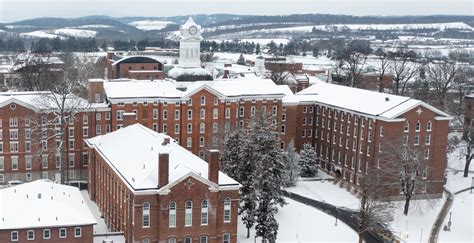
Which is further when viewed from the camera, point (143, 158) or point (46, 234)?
point (143, 158)

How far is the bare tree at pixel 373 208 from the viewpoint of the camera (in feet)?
183

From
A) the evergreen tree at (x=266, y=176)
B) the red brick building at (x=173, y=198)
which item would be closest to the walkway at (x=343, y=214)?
the evergreen tree at (x=266, y=176)

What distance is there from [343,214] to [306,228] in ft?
22.6

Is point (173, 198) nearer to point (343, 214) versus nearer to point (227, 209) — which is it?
point (227, 209)

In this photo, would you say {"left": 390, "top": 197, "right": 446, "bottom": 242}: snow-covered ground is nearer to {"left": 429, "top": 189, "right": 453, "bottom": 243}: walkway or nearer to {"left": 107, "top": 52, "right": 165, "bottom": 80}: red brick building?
{"left": 429, "top": 189, "right": 453, "bottom": 243}: walkway

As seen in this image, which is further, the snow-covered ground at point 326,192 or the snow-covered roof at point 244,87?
the snow-covered roof at point 244,87

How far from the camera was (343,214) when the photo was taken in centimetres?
6606

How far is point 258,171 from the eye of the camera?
5650cm

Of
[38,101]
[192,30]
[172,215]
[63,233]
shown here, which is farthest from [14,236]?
[192,30]

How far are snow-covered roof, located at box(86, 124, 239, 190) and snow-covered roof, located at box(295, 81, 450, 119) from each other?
1066 inches

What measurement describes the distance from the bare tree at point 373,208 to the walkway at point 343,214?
109 cm

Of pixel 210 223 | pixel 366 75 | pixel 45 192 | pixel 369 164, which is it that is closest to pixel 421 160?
pixel 369 164

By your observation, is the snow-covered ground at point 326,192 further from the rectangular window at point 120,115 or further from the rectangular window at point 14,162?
the rectangular window at point 14,162

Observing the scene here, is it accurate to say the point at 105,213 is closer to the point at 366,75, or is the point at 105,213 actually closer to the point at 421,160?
the point at 421,160
